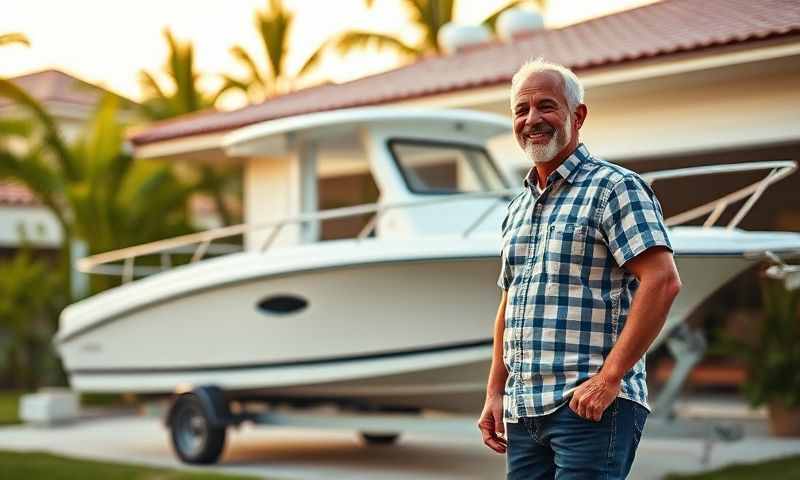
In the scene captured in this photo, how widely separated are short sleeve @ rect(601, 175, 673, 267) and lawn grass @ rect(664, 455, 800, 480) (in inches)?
229

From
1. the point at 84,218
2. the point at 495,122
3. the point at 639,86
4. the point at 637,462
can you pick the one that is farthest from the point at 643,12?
the point at 84,218

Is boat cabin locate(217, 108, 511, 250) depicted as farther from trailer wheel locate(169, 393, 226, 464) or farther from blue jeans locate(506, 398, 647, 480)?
blue jeans locate(506, 398, 647, 480)

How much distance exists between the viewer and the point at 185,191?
16.5m

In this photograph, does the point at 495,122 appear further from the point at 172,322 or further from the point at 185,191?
the point at 185,191

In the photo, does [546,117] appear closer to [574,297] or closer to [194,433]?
A: [574,297]

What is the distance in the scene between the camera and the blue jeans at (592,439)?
3.04m

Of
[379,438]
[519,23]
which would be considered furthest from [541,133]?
[519,23]

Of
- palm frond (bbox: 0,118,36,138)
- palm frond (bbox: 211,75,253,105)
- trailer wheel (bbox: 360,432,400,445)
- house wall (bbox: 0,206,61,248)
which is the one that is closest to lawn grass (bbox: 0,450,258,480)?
trailer wheel (bbox: 360,432,400,445)

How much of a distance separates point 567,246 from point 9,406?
1335cm

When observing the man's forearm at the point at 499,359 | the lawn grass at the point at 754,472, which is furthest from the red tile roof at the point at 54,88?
the man's forearm at the point at 499,359

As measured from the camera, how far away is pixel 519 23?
15203mm

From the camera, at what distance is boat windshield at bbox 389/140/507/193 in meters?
9.09

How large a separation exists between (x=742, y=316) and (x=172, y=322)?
734 cm

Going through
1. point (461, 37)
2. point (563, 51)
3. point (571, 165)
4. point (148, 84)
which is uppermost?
point (148, 84)
